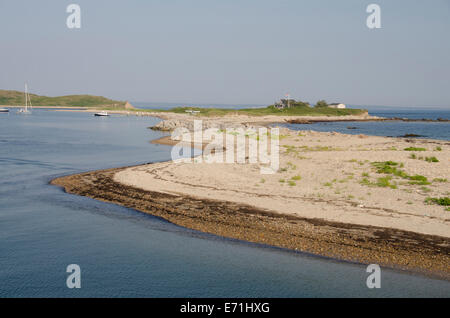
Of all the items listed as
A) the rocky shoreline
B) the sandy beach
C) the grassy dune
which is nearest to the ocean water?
the rocky shoreline

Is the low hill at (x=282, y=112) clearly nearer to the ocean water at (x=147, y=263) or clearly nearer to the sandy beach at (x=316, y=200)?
the sandy beach at (x=316, y=200)

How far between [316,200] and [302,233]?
4.58 meters

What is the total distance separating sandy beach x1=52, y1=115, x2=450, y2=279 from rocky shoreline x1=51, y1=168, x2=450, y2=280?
0.12 ft

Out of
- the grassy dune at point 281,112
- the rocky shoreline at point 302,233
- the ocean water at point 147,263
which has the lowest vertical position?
the ocean water at point 147,263

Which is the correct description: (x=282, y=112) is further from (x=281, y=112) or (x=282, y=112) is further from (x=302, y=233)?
(x=302, y=233)

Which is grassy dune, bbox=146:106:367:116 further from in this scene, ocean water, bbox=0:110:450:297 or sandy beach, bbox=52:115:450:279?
ocean water, bbox=0:110:450:297

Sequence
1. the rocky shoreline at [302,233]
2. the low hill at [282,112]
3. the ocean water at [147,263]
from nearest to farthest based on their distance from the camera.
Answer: the ocean water at [147,263]
the rocky shoreline at [302,233]
the low hill at [282,112]

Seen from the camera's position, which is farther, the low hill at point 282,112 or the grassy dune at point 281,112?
the low hill at point 282,112

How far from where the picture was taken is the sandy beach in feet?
48.4

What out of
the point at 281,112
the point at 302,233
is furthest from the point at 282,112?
the point at 302,233

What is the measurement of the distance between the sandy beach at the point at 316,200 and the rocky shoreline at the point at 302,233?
4 centimetres

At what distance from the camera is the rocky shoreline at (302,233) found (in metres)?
13.6

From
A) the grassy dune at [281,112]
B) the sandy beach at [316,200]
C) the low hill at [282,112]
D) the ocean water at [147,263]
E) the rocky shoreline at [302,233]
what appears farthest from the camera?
the low hill at [282,112]

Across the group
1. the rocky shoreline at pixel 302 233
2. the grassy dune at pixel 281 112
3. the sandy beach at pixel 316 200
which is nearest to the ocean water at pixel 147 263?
the rocky shoreline at pixel 302 233
